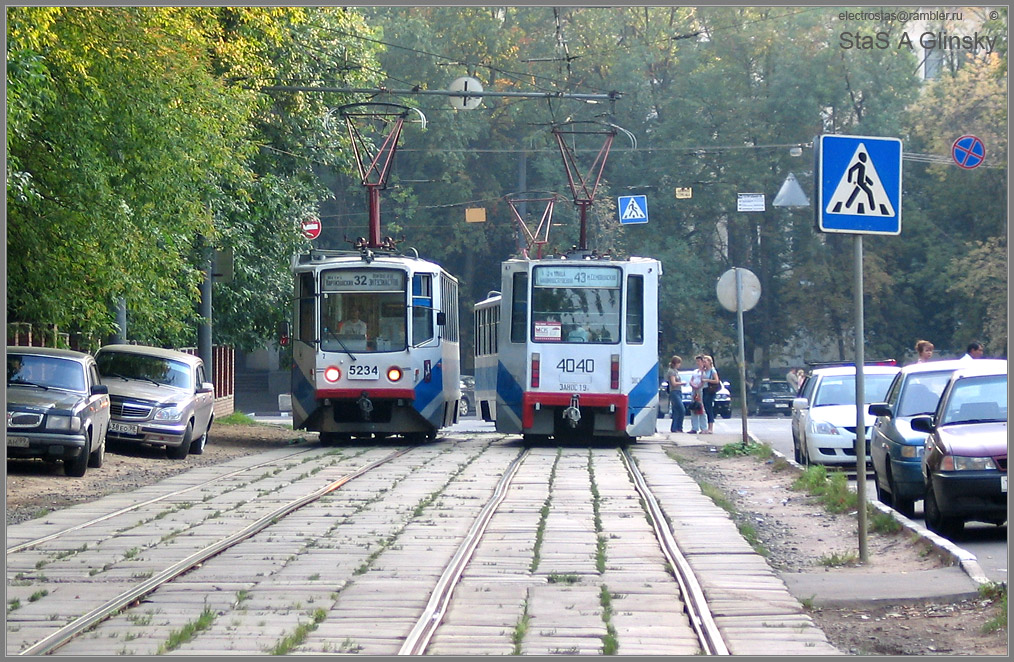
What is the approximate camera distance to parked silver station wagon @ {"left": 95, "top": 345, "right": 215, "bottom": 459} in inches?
808

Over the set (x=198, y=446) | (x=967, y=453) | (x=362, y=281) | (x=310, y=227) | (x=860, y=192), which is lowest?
(x=198, y=446)

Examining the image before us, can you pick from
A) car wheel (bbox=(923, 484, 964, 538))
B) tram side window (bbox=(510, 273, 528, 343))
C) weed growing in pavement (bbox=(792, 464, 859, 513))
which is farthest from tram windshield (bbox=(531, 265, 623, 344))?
car wheel (bbox=(923, 484, 964, 538))

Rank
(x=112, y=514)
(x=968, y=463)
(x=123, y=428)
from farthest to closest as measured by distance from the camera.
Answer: (x=123, y=428)
(x=112, y=514)
(x=968, y=463)

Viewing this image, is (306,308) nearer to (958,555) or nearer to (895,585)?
(958,555)

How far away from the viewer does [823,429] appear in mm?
18797

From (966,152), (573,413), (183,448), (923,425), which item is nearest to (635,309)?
(573,413)

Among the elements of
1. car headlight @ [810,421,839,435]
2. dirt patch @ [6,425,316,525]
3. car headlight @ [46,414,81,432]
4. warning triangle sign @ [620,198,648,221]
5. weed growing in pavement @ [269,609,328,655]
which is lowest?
weed growing in pavement @ [269,609,328,655]

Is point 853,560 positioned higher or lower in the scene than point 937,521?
lower

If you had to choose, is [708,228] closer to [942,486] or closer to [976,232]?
[976,232]

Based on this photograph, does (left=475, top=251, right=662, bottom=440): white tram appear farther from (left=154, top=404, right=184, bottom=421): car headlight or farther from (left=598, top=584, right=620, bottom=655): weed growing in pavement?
(left=598, top=584, right=620, bottom=655): weed growing in pavement

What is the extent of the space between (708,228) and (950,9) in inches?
852

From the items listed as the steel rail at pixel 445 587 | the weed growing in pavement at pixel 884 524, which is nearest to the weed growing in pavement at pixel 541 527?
the steel rail at pixel 445 587

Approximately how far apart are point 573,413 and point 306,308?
16.1 feet

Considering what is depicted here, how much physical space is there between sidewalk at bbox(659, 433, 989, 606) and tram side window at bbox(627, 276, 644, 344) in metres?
13.4
